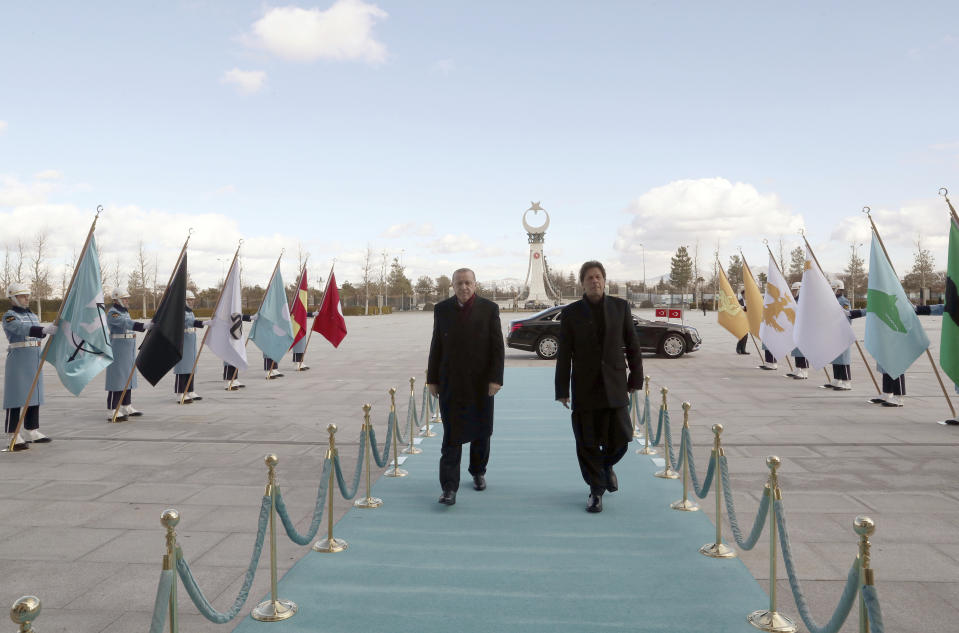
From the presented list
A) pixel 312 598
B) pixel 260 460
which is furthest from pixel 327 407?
pixel 312 598

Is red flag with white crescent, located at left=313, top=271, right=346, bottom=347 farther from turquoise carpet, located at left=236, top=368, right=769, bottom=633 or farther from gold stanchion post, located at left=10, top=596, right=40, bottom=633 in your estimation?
gold stanchion post, located at left=10, top=596, right=40, bottom=633

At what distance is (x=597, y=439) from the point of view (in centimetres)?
500

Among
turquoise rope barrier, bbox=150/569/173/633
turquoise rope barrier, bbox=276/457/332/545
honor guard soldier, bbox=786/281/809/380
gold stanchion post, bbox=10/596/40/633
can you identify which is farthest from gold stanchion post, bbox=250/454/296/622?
honor guard soldier, bbox=786/281/809/380

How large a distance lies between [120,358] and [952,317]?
1081 centimetres

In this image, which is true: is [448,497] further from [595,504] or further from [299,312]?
[299,312]

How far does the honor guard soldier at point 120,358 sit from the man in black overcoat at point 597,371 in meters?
6.73

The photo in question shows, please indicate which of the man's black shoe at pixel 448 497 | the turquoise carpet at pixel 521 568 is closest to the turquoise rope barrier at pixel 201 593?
the turquoise carpet at pixel 521 568

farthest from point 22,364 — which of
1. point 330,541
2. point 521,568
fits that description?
point 521,568

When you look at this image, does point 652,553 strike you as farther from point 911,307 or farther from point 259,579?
point 911,307

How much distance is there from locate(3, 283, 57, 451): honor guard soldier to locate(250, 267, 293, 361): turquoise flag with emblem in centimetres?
523

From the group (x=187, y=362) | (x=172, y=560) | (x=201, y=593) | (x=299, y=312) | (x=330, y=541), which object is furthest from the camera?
(x=299, y=312)

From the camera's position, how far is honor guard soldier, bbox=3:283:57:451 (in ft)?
24.5

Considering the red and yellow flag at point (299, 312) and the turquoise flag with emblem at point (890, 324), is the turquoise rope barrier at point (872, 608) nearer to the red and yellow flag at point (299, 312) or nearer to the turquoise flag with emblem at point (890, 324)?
the turquoise flag with emblem at point (890, 324)

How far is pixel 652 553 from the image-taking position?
419 centimetres
